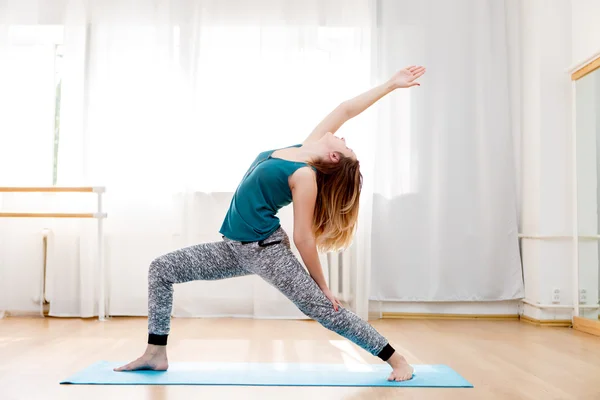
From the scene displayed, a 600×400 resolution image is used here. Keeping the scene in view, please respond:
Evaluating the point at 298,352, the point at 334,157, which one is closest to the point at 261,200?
the point at 334,157

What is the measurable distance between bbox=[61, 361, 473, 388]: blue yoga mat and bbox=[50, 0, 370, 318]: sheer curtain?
1674 mm

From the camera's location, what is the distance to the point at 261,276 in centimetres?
234

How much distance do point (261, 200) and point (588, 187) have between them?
2.31 m

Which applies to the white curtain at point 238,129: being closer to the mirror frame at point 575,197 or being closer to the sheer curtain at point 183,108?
the sheer curtain at point 183,108

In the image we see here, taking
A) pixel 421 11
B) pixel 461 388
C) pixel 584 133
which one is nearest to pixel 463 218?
pixel 584 133

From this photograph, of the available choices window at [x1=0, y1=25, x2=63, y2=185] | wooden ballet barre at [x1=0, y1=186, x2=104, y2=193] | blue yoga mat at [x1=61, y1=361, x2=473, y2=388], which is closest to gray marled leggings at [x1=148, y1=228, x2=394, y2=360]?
blue yoga mat at [x1=61, y1=361, x2=473, y2=388]

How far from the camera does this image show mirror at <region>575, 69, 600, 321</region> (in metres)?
3.65

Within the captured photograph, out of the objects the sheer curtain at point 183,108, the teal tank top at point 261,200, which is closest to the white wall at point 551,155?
the sheer curtain at point 183,108

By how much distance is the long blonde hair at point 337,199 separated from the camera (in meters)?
2.33

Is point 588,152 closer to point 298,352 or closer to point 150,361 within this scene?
point 298,352

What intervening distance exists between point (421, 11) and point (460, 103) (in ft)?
2.19

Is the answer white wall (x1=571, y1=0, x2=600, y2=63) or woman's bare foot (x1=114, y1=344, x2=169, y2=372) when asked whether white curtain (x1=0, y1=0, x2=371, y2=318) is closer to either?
white wall (x1=571, y1=0, x2=600, y2=63)

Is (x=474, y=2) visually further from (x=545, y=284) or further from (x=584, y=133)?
(x=545, y=284)

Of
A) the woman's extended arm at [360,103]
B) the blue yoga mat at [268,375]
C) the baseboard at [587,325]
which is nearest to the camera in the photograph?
the blue yoga mat at [268,375]
